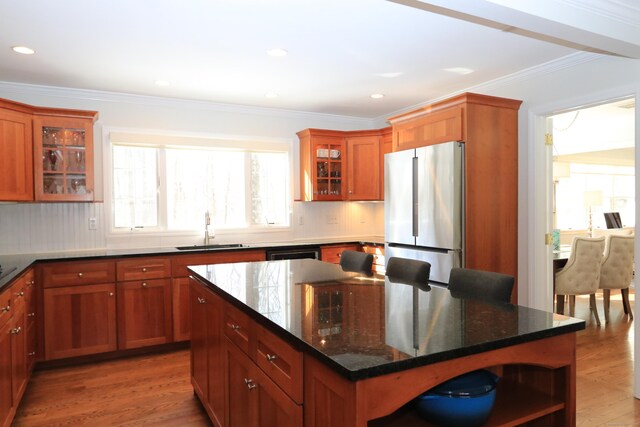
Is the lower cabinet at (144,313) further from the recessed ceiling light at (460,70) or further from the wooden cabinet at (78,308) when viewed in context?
the recessed ceiling light at (460,70)

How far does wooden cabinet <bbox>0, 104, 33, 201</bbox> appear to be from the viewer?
11.4 ft

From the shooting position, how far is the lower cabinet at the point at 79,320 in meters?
3.64

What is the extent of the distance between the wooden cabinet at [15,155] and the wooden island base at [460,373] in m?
3.29

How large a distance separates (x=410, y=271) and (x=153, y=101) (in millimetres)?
3296

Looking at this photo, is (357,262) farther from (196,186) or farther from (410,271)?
(196,186)

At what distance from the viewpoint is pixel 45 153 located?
12.7 feet

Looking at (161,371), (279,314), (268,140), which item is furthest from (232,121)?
(279,314)

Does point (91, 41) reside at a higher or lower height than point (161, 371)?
higher

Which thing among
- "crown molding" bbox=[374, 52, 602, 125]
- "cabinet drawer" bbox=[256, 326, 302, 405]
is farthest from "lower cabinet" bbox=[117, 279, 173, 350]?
"crown molding" bbox=[374, 52, 602, 125]

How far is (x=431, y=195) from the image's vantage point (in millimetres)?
3799

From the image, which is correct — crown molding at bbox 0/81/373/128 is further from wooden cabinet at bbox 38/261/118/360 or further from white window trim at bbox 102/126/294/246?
wooden cabinet at bbox 38/261/118/360

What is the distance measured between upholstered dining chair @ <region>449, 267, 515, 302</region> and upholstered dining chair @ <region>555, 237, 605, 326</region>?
304 centimetres

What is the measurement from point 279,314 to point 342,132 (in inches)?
150

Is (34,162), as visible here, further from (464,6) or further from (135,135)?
(464,6)
